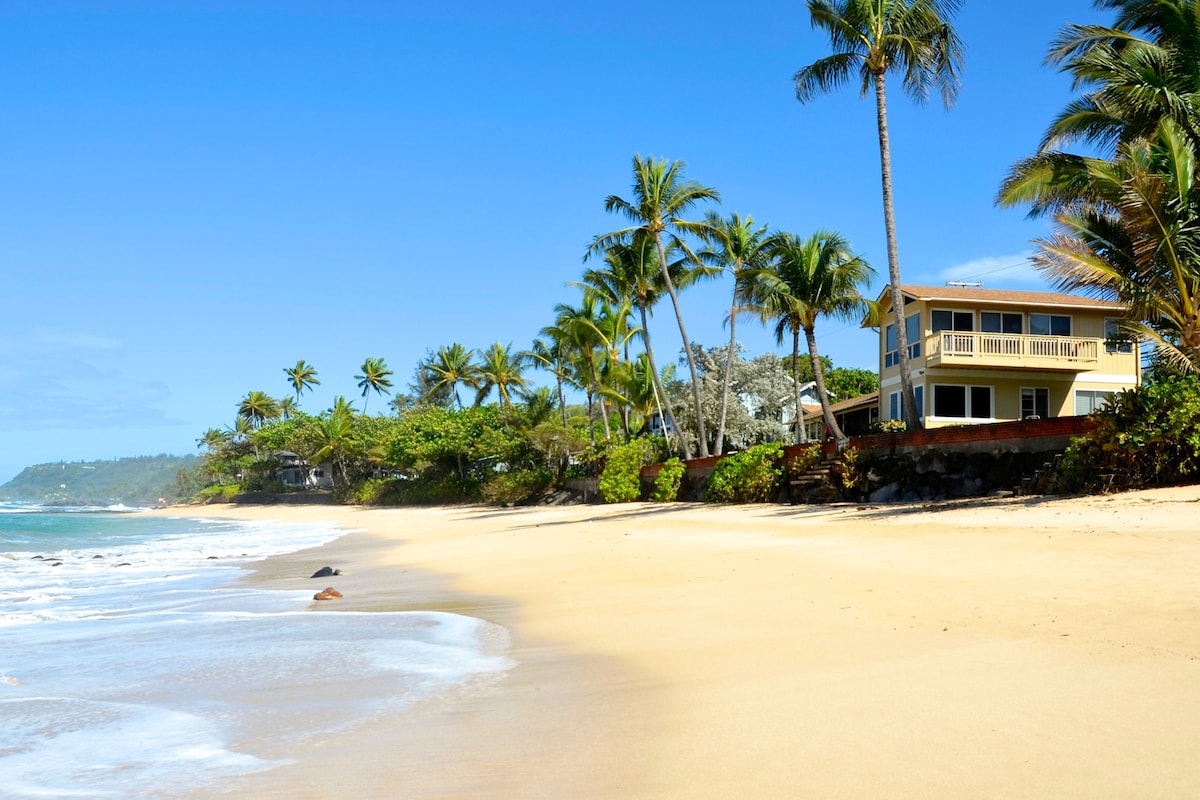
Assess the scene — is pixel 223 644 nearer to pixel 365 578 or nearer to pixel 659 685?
pixel 659 685

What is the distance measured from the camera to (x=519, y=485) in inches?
1731

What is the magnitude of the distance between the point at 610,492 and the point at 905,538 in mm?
21921

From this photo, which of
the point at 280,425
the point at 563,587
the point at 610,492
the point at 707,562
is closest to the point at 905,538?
the point at 707,562

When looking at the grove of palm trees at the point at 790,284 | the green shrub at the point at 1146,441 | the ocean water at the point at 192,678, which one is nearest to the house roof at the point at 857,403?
the grove of palm trees at the point at 790,284

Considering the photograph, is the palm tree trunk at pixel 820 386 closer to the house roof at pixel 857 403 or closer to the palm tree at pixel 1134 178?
the palm tree at pixel 1134 178

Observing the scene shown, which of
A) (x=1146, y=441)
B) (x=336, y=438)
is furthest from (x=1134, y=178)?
(x=336, y=438)

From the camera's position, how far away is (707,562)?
39.9ft

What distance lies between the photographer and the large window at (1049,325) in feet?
105

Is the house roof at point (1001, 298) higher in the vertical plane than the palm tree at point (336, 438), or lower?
higher

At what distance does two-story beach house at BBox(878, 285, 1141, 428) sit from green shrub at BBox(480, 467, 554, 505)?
17.9 m

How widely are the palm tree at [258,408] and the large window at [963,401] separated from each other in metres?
80.5

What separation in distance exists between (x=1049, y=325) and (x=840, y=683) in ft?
99.7

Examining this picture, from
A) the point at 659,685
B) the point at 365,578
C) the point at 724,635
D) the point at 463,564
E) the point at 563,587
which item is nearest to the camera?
the point at 659,685

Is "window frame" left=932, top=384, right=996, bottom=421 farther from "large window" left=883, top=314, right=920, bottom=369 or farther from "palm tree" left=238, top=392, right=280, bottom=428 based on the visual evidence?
"palm tree" left=238, top=392, right=280, bottom=428
